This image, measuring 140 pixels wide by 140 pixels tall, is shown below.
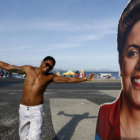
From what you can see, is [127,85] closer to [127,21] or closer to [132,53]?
[132,53]

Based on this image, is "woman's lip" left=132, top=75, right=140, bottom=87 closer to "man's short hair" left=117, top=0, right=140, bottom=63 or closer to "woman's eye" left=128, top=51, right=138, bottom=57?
"woman's eye" left=128, top=51, right=138, bottom=57

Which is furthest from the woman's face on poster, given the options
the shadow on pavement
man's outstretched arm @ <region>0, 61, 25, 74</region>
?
the shadow on pavement

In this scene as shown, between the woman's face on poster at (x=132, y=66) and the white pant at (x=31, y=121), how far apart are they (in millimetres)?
1898

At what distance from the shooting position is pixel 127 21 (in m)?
2.81

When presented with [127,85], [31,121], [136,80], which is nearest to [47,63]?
[31,121]

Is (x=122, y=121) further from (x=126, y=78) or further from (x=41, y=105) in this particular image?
(x=41, y=105)

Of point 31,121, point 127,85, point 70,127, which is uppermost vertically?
point 127,85

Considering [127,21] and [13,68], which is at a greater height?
[127,21]

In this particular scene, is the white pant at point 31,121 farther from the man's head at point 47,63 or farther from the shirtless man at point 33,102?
the man's head at point 47,63

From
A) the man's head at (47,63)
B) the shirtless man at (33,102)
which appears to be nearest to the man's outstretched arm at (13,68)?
the shirtless man at (33,102)

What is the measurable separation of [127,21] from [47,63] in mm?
1809

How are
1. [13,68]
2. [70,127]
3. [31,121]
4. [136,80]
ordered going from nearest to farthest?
1. [136,80]
2. [31,121]
3. [13,68]
4. [70,127]

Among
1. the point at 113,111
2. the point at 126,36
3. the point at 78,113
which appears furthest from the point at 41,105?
the point at 78,113

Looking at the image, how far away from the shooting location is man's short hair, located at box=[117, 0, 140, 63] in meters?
2.65
